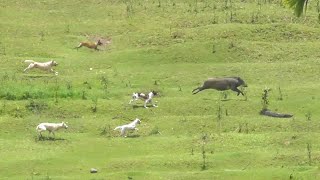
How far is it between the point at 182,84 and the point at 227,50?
409 centimetres

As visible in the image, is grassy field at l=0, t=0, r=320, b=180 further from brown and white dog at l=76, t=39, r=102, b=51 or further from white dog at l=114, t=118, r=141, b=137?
brown and white dog at l=76, t=39, r=102, b=51

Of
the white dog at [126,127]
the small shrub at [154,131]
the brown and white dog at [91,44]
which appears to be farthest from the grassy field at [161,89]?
the brown and white dog at [91,44]

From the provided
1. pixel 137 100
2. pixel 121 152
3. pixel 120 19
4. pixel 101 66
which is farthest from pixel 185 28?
pixel 121 152

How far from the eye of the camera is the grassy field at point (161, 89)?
83.0ft

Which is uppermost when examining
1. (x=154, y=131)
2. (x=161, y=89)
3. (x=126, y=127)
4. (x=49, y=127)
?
(x=49, y=127)

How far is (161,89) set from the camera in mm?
34469

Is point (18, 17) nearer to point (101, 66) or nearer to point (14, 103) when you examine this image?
point (101, 66)

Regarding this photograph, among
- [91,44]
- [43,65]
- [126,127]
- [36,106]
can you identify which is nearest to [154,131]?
[126,127]

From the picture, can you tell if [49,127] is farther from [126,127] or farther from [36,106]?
[36,106]

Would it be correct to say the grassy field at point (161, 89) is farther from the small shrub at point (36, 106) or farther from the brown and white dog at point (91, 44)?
the brown and white dog at point (91, 44)

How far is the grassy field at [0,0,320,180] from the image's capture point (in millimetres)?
25297

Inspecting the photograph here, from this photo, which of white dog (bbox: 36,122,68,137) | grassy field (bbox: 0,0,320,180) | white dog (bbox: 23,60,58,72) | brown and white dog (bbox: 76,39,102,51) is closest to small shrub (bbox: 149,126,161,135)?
grassy field (bbox: 0,0,320,180)

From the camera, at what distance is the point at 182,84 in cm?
3553

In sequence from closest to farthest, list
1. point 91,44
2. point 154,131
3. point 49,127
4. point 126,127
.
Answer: point 49,127, point 126,127, point 154,131, point 91,44
